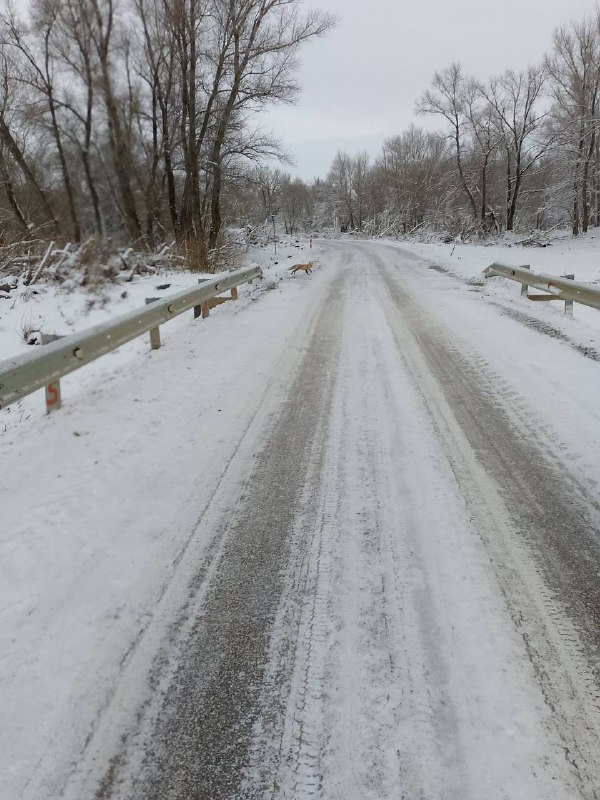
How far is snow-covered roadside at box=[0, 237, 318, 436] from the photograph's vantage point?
586 cm

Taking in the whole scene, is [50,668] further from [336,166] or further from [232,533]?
[336,166]

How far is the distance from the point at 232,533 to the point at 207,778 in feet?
4.34

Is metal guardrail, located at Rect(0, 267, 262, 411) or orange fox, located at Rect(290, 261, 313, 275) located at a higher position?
orange fox, located at Rect(290, 261, 313, 275)

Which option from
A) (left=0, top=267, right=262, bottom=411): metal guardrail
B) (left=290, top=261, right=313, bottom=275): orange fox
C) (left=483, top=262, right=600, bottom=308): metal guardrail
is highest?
(left=290, top=261, right=313, bottom=275): orange fox

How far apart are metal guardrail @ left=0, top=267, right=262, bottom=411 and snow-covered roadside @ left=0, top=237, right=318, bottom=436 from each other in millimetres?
405

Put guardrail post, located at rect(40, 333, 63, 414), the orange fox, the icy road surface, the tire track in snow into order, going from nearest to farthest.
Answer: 1. the icy road surface
2. the tire track in snow
3. guardrail post, located at rect(40, 333, 63, 414)
4. the orange fox

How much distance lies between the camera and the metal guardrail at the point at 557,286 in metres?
7.40

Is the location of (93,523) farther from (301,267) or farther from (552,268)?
(552,268)

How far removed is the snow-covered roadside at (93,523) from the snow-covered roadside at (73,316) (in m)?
0.27

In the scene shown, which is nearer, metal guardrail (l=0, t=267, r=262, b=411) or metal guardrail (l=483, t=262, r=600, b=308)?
metal guardrail (l=0, t=267, r=262, b=411)

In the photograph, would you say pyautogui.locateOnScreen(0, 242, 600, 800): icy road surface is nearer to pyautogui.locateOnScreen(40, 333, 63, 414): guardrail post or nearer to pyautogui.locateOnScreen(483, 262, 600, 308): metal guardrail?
pyautogui.locateOnScreen(40, 333, 63, 414): guardrail post

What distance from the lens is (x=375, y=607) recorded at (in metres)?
2.21

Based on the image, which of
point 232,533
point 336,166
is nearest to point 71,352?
point 232,533

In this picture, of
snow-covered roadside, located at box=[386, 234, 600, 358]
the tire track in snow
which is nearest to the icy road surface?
the tire track in snow
